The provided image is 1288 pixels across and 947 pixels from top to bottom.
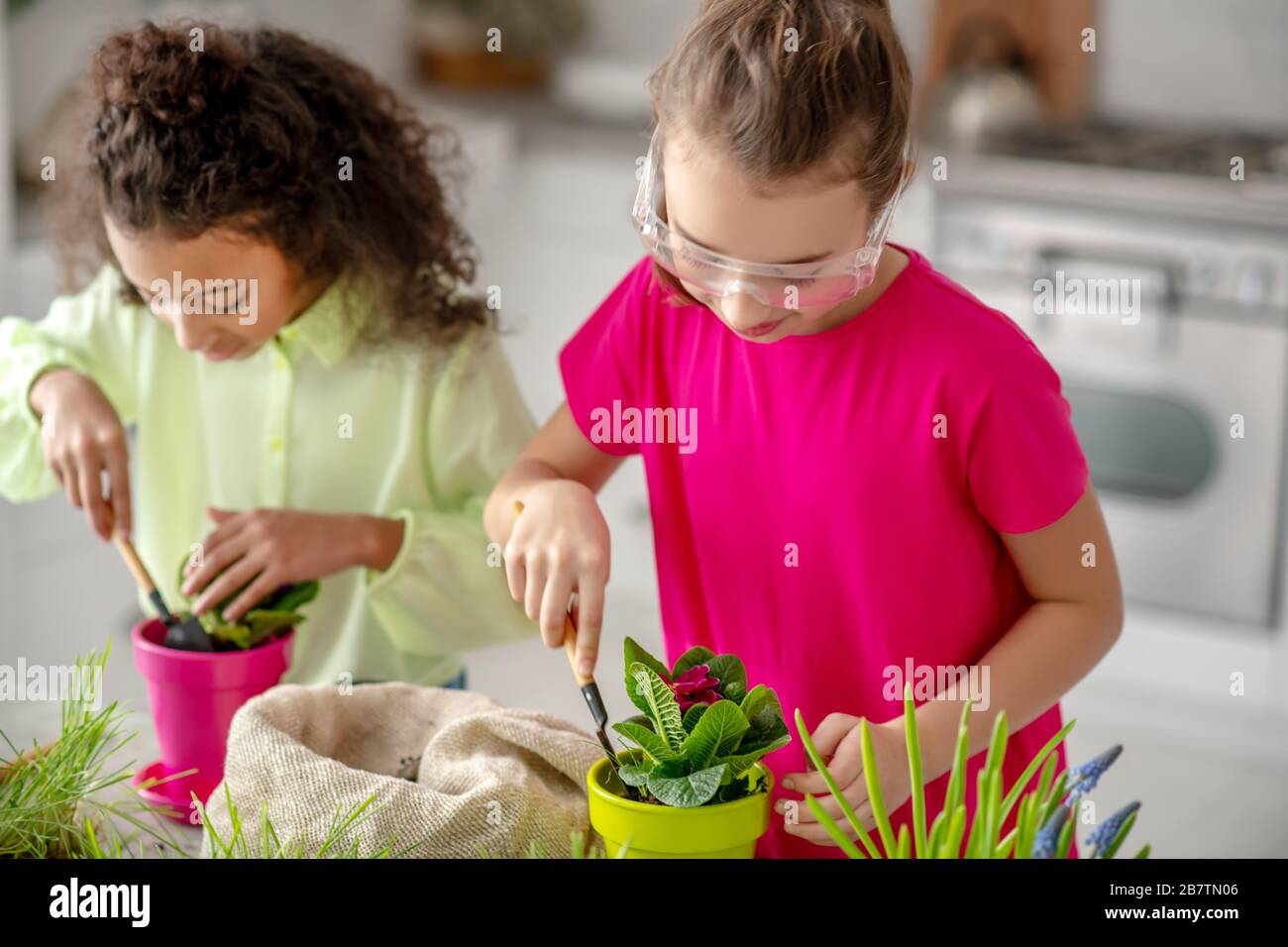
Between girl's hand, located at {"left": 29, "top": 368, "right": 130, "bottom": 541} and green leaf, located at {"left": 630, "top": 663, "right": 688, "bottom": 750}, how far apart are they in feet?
1.82

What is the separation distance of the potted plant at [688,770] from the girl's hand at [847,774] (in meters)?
0.02

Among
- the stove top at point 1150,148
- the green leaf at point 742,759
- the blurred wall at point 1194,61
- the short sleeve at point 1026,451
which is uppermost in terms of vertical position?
the blurred wall at point 1194,61

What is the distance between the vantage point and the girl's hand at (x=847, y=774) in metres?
0.83

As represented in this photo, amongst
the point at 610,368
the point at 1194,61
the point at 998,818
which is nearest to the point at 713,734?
the point at 998,818

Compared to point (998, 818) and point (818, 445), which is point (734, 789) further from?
point (818, 445)

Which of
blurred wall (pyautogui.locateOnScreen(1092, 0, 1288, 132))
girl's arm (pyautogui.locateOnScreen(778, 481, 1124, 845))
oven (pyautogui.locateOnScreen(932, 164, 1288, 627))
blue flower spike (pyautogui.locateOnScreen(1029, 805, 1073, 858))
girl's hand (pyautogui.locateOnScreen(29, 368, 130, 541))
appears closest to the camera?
blue flower spike (pyautogui.locateOnScreen(1029, 805, 1073, 858))

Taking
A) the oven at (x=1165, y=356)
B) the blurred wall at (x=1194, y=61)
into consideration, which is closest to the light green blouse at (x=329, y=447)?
the oven at (x=1165, y=356)

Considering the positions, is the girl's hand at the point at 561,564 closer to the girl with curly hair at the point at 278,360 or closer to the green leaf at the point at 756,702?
the green leaf at the point at 756,702

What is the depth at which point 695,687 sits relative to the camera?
2.72 ft

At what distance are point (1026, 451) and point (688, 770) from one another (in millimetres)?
325

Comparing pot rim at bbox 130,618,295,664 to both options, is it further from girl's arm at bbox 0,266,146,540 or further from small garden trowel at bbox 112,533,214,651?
girl's arm at bbox 0,266,146,540

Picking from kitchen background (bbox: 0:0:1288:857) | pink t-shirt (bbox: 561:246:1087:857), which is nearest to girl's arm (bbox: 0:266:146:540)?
pink t-shirt (bbox: 561:246:1087:857)

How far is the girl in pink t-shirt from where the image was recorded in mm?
866
